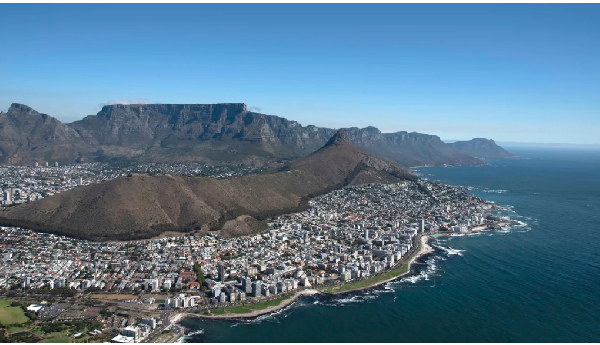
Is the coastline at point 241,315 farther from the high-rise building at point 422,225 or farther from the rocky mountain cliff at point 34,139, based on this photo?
the rocky mountain cliff at point 34,139

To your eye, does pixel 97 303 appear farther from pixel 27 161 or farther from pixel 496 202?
pixel 27 161

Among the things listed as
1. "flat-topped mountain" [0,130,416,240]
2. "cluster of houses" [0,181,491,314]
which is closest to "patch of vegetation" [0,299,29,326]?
"cluster of houses" [0,181,491,314]

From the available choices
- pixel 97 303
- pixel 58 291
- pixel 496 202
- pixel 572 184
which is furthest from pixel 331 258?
pixel 572 184

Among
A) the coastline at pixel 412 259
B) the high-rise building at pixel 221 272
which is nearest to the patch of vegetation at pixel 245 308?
the coastline at pixel 412 259

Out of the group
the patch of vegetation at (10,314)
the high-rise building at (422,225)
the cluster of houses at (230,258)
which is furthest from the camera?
the high-rise building at (422,225)

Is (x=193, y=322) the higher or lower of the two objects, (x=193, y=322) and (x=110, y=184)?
the lower
